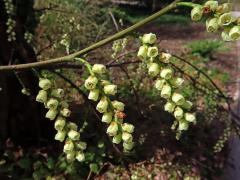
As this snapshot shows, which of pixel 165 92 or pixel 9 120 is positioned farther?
pixel 9 120

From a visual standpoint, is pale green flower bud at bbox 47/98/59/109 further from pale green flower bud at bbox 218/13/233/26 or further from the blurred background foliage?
the blurred background foliage

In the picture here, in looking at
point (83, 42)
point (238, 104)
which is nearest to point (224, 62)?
point (238, 104)

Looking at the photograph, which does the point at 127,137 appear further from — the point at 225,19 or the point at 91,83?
the point at 225,19

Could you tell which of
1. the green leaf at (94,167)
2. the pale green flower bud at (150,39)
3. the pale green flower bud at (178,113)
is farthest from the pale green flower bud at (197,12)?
the green leaf at (94,167)

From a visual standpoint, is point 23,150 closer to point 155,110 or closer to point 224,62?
point 155,110

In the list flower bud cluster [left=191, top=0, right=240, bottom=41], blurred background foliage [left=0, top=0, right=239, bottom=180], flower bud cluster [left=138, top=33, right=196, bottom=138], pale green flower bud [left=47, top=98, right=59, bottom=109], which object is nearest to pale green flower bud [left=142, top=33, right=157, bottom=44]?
flower bud cluster [left=138, top=33, right=196, bottom=138]

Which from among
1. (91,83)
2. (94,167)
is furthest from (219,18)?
(94,167)
